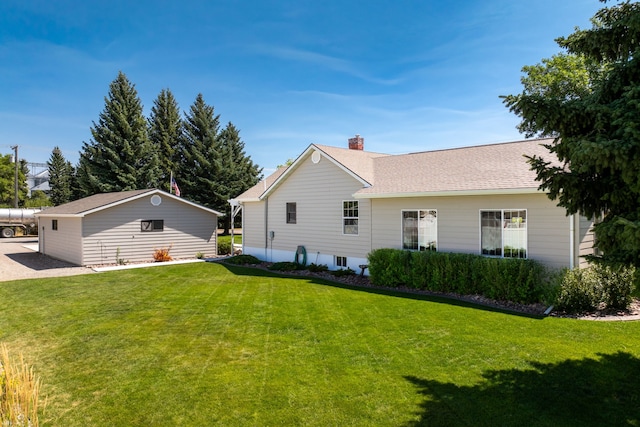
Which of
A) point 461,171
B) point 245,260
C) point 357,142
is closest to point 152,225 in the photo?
point 245,260

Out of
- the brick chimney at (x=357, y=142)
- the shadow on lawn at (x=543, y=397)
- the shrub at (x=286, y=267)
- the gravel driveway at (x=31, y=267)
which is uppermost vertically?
the brick chimney at (x=357, y=142)

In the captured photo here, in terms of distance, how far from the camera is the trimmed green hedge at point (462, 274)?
10.3 metres

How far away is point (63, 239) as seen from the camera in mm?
21016

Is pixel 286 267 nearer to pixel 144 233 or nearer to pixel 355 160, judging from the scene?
pixel 355 160

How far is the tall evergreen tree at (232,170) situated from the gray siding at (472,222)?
25656mm

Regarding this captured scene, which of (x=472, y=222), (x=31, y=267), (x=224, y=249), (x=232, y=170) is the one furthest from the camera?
(x=232, y=170)

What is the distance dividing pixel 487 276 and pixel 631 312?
3308 millimetres

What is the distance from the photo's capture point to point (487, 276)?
1087cm

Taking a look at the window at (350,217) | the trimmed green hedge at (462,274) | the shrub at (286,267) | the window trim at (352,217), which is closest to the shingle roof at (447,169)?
the window trim at (352,217)

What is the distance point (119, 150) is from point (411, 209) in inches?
1226

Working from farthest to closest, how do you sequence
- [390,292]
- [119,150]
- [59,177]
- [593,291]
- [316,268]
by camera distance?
[59,177] < [119,150] < [316,268] < [390,292] < [593,291]

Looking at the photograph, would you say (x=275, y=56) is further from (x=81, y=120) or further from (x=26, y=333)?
(x=81, y=120)

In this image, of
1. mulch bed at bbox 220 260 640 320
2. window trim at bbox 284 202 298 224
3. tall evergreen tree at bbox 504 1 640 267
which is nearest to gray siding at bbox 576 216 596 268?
mulch bed at bbox 220 260 640 320

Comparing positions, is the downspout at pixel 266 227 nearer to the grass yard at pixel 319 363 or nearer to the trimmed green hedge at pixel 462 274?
the trimmed green hedge at pixel 462 274
